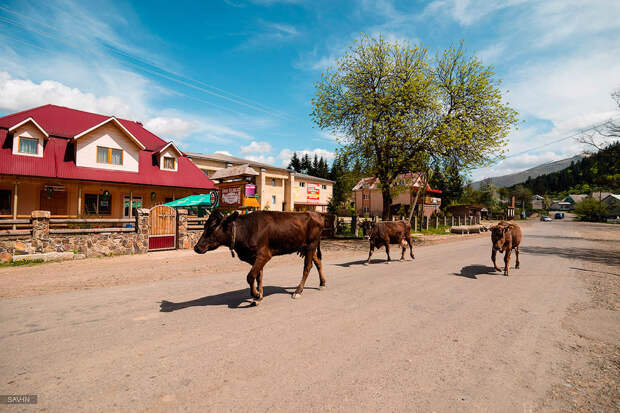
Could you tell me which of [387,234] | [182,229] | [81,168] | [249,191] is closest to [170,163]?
[81,168]

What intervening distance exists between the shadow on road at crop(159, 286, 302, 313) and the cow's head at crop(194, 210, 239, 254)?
1126mm

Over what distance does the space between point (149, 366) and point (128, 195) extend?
75.0ft

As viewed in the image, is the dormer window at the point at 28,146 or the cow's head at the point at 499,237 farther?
the dormer window at the point at 28,146

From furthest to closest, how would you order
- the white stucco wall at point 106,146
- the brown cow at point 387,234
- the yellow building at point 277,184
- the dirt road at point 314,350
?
the yellow building at point 277,184, the white stucco wall at point 106,146, the brown cow at point 387,234, the dirt road at point 314,350

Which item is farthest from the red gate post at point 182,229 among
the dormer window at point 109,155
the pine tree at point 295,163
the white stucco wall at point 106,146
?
the pine tree at point 295,163

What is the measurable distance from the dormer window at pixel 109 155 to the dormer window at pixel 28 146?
329cm

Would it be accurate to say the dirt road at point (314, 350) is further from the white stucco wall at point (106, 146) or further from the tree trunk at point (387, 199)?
the white stucco wall at point (106, 146)

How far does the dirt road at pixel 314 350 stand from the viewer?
2.94 metres

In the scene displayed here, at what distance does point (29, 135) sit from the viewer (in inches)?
723

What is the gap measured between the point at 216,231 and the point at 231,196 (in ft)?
42.8

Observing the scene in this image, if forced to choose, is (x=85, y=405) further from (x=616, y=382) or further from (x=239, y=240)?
(x=616, y=382)

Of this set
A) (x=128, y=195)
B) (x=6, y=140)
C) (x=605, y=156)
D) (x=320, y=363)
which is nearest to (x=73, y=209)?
(x=128, y=195)

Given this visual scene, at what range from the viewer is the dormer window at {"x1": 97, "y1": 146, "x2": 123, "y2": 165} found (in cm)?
2088

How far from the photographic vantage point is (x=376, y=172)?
2142 cm
